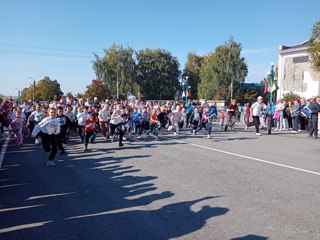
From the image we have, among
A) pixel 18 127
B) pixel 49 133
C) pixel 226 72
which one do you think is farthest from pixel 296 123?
pixel 226 72

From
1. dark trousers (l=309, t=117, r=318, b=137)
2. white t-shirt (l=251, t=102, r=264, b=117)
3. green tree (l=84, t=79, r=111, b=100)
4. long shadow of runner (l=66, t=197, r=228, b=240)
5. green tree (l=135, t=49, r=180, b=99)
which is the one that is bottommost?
long shadow of runner (l=66, t=197, r=228, b=240)

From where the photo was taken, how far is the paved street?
4578 millimetres

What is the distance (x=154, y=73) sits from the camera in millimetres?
71188

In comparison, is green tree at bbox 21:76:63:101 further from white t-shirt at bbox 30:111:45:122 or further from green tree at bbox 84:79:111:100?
white t-shirt at bbox 30:111:45:122

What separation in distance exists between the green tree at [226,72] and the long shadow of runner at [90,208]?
181ft

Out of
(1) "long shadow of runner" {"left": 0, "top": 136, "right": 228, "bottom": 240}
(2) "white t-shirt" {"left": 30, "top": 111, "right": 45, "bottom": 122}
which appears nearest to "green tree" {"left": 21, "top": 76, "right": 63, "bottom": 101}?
(2) "white t-shirt" {"left": 30, "top": 111, "right": 45, "bottom": 122}

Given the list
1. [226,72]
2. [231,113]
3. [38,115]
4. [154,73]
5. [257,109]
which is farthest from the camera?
[154,73]

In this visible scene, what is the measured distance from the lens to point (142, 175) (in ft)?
25.9

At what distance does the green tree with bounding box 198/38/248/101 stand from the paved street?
51.8m

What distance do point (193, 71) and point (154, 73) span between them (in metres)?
13.7

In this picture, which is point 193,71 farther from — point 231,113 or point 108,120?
point 108,120

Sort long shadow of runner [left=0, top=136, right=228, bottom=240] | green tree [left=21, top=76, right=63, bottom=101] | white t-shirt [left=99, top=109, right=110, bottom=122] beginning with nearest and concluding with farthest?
long shadow of runner [left=0, top=136, right=228, bottom=240] → white t-shirt [left=99, top=109, right=110, bottom=122] → green tree [left=21, top=76, right=63, bottom=101]

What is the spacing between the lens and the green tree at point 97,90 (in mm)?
67188

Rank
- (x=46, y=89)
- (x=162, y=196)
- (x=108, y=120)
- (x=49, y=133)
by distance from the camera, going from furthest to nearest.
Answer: (x=46, y=89)
(x=108, y=120)
(x=49, y=133)
(x=162, y=196)
